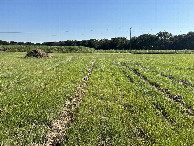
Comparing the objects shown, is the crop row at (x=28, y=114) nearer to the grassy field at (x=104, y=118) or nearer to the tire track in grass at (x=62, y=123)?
the grassy field at (x=104, y=118)

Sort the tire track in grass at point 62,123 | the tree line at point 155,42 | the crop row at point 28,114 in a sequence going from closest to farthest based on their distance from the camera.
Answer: the crop row at point 28,114
the tire track in grass at point 62,123
the tree line at point 155,42

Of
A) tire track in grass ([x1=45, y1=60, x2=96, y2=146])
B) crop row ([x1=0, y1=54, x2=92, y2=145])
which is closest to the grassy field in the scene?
crop row ([x1=0, y1=54, x2=92, y2=145])

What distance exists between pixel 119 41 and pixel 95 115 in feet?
393

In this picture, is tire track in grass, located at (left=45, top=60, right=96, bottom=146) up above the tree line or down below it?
below

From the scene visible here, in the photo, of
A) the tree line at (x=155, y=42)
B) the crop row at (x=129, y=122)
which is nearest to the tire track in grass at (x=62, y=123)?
the crop row at (x=129, y=122)

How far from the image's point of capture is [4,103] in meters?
8.18

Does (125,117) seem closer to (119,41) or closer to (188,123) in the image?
(188,123)

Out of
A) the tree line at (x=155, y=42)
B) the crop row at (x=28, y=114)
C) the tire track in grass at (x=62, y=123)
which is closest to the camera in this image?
the crop row at (x=28, y=114)

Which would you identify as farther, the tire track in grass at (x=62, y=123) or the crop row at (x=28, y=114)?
the tire track in grass at (x=62, y=123)

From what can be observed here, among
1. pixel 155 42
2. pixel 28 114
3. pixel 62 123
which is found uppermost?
Answer: pixel 155 42

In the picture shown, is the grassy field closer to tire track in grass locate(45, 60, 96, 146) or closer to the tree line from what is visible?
tire track in grass locate(45, 60, 96, 146)

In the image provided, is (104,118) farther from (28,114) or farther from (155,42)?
(155,42)

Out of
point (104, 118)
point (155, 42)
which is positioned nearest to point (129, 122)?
point (104, 118)

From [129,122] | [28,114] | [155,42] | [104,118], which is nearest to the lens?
[129,122]
